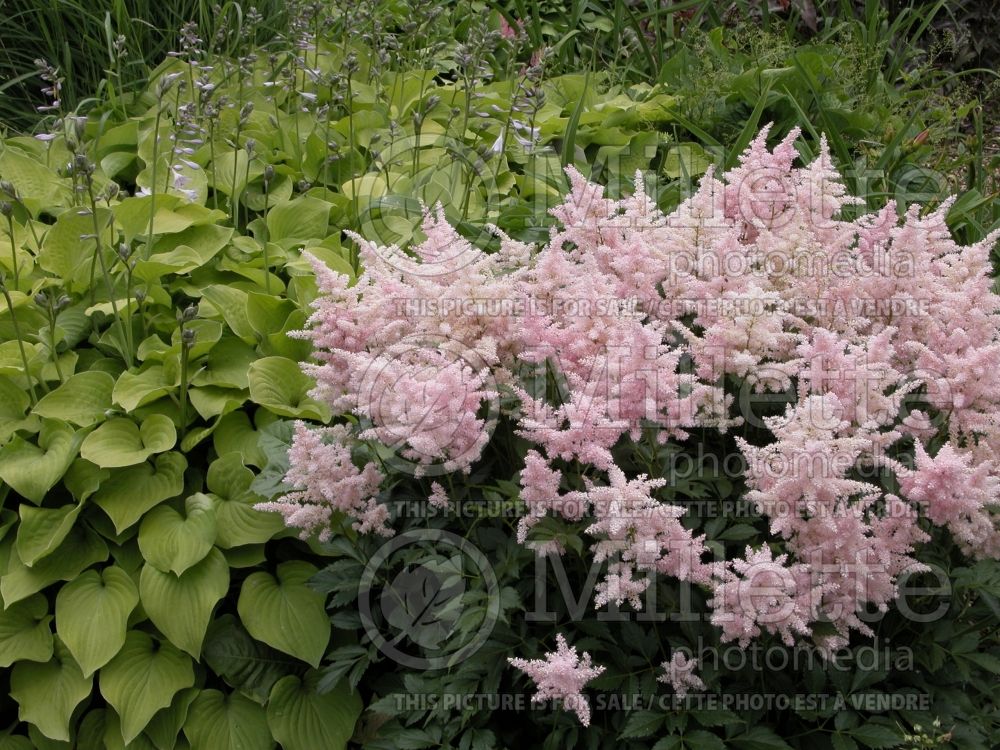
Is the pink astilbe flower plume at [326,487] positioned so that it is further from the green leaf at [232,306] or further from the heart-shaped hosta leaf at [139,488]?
the green leaf at [232,306]

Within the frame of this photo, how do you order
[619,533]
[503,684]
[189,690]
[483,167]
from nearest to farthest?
[619,533] < [503,684] < [189,690] < [483,167]

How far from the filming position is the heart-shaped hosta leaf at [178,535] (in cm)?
247

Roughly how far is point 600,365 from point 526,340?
206mm

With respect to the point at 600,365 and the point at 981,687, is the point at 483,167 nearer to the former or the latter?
the point at 600,365

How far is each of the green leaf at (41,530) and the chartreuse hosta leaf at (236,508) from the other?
0.34 meters

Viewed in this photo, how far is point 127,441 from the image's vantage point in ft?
8.73

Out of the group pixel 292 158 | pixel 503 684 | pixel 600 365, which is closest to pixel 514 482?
pixel 600 365

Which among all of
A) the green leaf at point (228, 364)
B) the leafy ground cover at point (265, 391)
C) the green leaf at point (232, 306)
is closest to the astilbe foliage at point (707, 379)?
the leafy ground cover at point (265, 391)

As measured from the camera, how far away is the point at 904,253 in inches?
90.0

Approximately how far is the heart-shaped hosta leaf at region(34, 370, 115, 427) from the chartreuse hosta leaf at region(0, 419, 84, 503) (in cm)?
3

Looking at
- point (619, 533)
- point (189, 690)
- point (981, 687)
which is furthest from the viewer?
point (189, 690)

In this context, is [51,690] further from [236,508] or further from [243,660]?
[236,508]

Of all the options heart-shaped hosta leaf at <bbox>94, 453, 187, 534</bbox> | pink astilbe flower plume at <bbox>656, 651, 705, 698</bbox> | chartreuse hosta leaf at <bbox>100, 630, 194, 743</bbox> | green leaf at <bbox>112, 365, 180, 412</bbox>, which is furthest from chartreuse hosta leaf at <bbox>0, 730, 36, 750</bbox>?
pink astilbe flower plume at <bbox>656, 651, 705, 698</bbox>

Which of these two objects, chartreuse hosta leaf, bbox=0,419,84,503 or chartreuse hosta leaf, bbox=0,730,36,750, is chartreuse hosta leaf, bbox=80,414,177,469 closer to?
chartreuse hosta leaf, bbox=0,419,84,503
